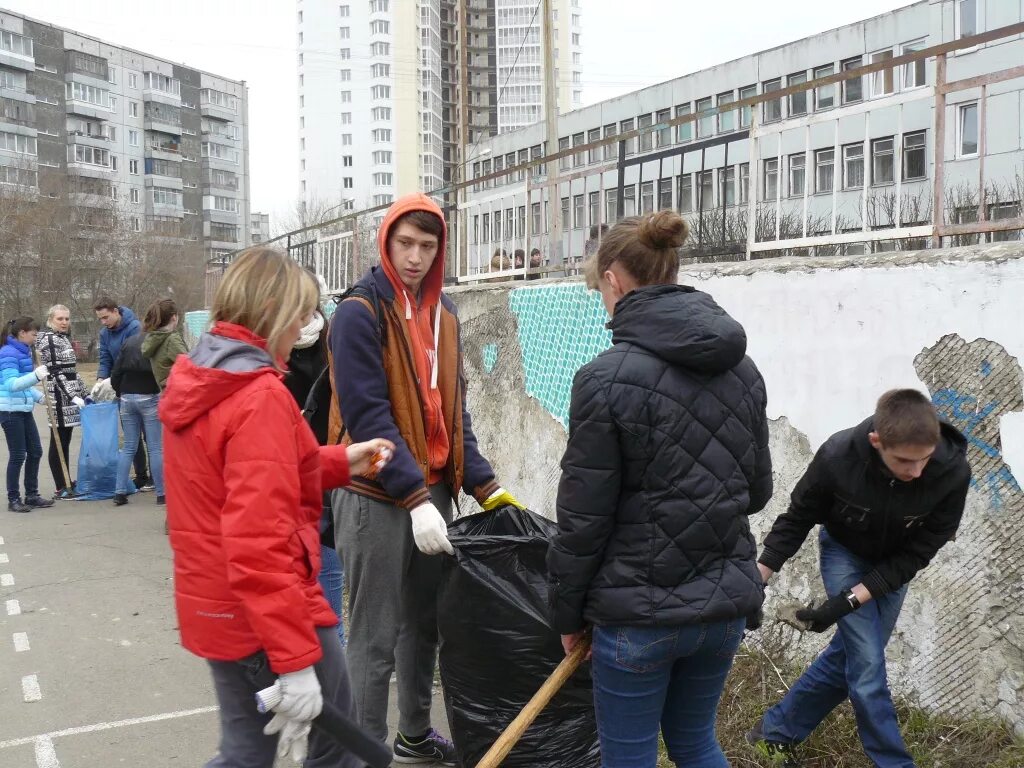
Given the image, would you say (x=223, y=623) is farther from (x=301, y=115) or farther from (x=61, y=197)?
(x=301, y=115)

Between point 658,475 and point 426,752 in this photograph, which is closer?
point 658,475

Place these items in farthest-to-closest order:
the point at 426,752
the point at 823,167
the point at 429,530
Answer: the point at 823,167 → the point at 426,752 → the point at 429,530

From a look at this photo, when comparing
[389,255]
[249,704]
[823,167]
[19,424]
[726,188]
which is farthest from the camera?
[19,424]

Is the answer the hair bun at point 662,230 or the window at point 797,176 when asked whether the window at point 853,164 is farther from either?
the hair bun at point 662,230

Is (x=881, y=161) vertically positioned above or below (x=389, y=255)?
above

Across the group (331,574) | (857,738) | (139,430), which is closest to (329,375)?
(331,574)

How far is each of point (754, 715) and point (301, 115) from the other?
308 ft

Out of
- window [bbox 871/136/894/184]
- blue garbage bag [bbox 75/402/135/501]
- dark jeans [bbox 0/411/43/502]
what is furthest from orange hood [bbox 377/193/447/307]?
blue garbage bag [bbox 75/402/135/501]

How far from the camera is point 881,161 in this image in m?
4.90

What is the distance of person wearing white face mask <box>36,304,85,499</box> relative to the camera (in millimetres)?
8453

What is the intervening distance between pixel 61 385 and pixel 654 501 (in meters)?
7.82

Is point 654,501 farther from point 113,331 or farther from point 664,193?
point 113,331

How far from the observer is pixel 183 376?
2.06 m

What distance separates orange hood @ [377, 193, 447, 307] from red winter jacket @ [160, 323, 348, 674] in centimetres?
81
